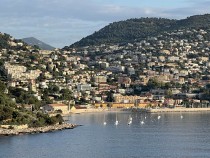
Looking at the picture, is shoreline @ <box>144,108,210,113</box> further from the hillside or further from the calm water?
the hillside

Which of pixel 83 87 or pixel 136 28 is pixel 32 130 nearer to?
pixel 83 87

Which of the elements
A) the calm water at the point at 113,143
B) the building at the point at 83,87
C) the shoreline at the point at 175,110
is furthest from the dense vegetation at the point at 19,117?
the building at the point at 83,87

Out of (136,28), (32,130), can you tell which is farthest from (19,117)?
(136,28)

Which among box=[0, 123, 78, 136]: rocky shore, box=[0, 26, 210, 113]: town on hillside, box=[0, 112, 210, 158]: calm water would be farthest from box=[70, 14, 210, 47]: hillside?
box=[0, 112, 210, 158]: calm water

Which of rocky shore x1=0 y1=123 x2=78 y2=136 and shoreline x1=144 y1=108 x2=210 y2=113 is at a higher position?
rocky shore x1=0 y1=123 x2=78 y2=136

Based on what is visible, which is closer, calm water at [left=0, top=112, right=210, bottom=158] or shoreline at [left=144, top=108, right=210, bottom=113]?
calm water at [left=0, top=112, right=210, bottom=158]

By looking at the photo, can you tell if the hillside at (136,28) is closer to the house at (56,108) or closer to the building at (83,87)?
the building at (83,87)

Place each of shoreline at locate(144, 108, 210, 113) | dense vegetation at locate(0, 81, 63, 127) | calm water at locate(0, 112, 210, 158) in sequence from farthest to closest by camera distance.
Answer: shoreline at locate(144, 108, 210, 113) → dense vegetation at locate(0, 81, 63, 127) → calm water at locate(0, 112, 210, 158)

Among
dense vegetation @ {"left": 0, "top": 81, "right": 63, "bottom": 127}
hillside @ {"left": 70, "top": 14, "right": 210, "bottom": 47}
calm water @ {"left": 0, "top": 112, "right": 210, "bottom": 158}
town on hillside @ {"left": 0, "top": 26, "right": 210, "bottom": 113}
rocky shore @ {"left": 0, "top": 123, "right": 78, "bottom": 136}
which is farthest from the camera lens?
hillside @ {"left": 70, "top": 14, "right": 210, "bottom": 47}
